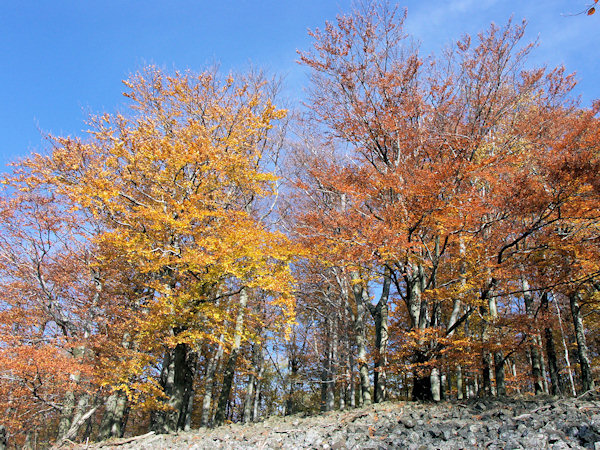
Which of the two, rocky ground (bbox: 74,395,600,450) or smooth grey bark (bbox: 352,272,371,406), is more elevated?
smooth grey bark (bbox: 352,272,371,406)

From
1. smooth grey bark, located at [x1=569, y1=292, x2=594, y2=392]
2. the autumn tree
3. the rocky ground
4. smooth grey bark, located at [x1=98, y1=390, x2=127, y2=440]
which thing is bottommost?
smooth grey bark, located at [x1=98, y1=390, x2=127, y2=440]

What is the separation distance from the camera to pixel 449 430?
5.06m

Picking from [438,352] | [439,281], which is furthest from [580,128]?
[438,352]

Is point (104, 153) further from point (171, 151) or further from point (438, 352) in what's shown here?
point (438, 352)

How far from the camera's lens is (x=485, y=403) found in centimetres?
693

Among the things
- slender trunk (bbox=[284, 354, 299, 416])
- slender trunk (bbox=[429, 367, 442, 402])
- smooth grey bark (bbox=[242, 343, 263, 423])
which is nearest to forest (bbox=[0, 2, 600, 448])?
slender trunk (bbox=[429, 367, 442, 402])

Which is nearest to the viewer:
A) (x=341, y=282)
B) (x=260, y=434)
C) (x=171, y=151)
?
(x=260, y=434)

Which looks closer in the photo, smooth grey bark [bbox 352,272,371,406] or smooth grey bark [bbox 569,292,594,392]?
smooth grey bark [bbox 569,292,594,392]

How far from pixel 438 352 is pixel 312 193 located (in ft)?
27.0

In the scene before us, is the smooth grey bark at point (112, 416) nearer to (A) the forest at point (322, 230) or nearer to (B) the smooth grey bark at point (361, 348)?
(A) the forest at point (322, 230)

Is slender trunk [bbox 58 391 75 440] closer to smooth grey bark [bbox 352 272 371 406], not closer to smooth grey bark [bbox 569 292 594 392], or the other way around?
smooth grey bark [bbox 352 272 371 406]

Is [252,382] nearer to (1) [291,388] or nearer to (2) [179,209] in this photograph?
(1) [291,388]

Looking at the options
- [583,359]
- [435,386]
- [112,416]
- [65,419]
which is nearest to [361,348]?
[435,386]

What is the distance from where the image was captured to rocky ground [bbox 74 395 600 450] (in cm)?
441
